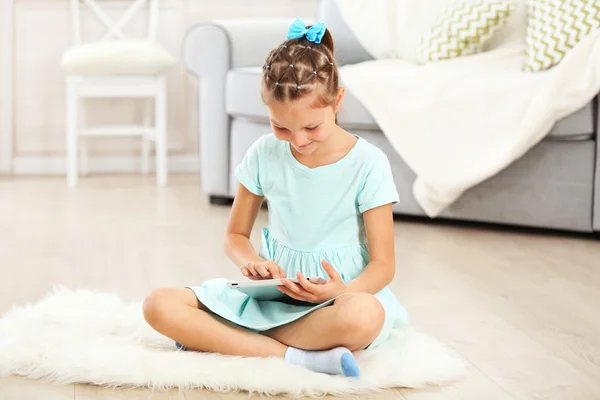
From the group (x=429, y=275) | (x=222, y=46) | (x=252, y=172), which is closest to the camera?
(x=252, y=172)

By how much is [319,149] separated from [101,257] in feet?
3.26

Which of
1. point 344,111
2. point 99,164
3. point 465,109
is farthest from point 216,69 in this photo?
point 99,164

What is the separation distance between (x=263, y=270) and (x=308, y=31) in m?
0.38

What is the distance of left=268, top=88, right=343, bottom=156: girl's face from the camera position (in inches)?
54.2

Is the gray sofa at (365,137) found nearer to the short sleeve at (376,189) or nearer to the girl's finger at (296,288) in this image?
the short sleeve at (376,189)

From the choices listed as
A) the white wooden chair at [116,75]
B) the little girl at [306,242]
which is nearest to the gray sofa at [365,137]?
the white wooden chair at [116,75]

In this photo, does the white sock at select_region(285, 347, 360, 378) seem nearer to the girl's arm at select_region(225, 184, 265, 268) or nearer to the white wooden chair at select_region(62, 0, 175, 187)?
the girl's arm at select_region(225, 184, 265, 268)

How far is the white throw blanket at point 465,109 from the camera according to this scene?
2488 millimetres

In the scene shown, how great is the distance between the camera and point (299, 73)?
1.38 meters

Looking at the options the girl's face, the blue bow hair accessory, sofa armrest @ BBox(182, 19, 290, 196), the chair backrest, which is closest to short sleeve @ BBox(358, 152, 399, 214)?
the girl's face

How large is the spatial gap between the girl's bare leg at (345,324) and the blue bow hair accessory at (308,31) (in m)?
0.40

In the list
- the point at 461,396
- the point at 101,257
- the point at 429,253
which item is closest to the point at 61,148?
the point at 101,257

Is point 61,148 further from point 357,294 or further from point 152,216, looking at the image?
point 357,294

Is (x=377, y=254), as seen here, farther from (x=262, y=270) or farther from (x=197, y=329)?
(x=197, y=329)
